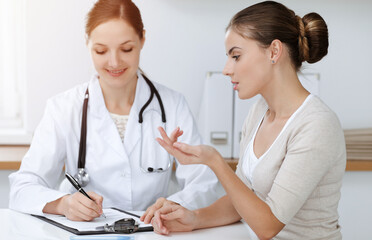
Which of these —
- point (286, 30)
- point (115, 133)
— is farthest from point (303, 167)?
point (115, 133)

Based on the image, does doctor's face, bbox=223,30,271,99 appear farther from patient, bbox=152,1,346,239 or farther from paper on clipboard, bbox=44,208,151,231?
paper on clipboard, bbox=44,208,151,231

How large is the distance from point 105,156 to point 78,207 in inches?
16.3

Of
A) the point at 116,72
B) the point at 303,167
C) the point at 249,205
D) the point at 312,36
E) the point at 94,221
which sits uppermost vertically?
the point at 312,36

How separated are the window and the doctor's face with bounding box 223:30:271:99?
1764mm

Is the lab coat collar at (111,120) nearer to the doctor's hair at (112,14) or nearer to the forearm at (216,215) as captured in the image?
the doctor's hair at (112,14)

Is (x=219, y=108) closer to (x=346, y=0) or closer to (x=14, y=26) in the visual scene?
(x=346, y=0)

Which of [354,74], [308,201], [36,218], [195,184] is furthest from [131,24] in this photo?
[354,74]

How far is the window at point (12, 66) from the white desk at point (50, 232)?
4.97ft

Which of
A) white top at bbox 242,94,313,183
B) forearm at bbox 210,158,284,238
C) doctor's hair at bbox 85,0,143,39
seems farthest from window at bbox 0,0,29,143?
forearm at bbox 210,158,284,238

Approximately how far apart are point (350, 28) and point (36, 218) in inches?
79.0

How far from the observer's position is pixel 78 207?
143cm

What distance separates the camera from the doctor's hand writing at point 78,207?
1.42m

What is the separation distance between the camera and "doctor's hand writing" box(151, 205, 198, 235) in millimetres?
1334

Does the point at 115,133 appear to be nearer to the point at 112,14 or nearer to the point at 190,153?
the point at 112,14
